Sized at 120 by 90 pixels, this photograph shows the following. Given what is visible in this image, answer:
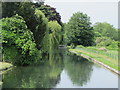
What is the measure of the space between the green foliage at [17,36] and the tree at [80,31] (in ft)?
179

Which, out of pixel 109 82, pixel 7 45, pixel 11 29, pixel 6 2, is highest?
pixel 6 2

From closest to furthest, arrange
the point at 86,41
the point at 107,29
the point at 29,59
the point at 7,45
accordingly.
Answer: the point at 7,45 < the point at 29,59 < the point at 86,41 < the point at 107,29

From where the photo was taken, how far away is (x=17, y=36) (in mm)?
19875

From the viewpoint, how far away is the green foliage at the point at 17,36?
17.6m

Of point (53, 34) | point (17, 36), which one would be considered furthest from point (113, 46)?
point (17, 36)

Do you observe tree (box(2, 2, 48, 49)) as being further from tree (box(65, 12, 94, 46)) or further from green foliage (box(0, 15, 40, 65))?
tree (box(65, 12, 94, 46))

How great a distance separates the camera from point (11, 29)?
61.3 ft

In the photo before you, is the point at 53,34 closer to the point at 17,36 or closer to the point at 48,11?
the point at 48,11

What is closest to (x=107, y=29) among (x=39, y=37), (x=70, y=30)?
(x=70, y=30)

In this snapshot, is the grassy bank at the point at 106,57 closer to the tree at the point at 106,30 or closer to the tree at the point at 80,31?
the tree at the point at 80,31

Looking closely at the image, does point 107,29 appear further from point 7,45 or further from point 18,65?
point 7,45

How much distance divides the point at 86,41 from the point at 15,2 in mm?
54405

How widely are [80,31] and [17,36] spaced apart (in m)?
60.0

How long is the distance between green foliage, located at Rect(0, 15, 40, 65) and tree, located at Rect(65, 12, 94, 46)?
179 ft
